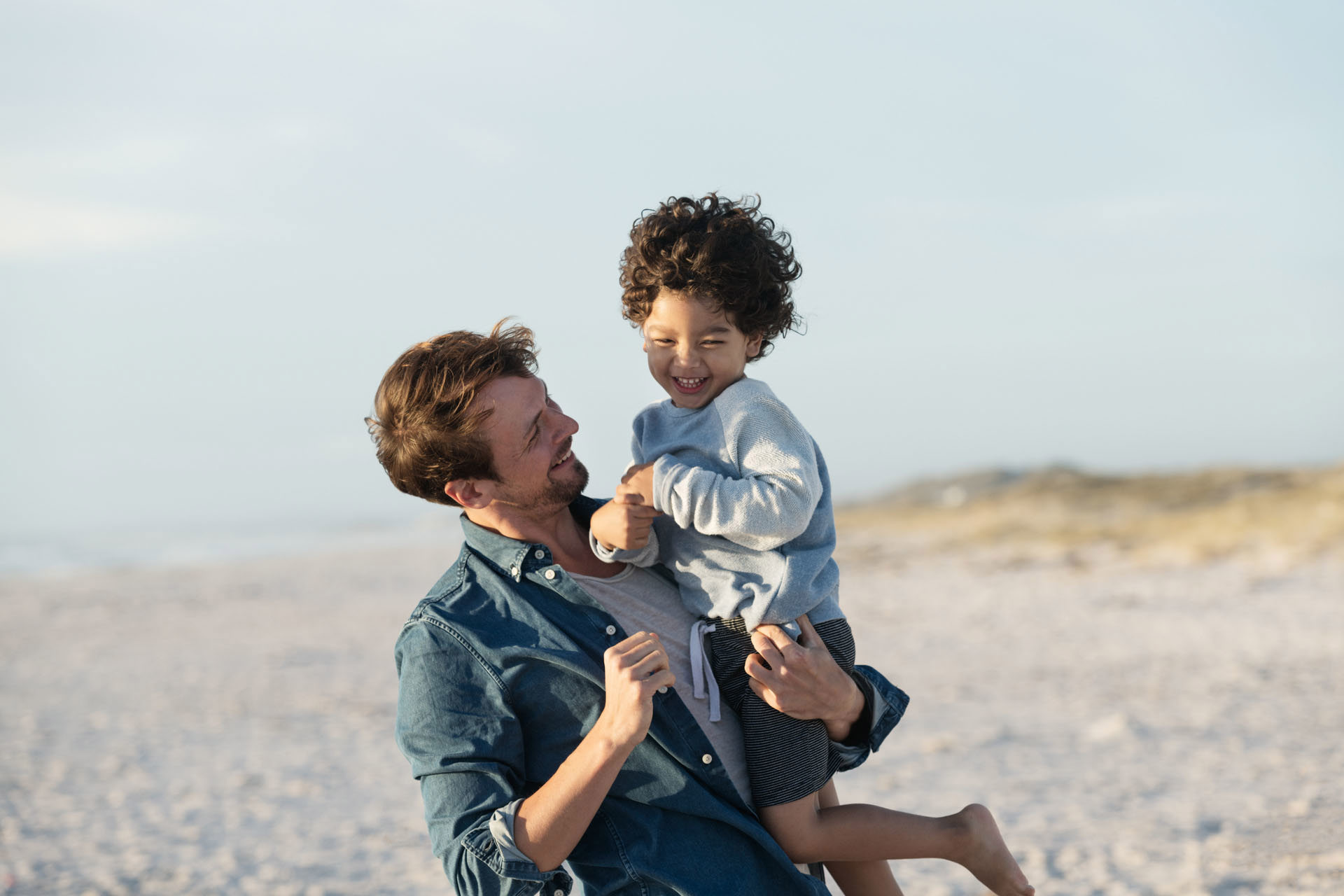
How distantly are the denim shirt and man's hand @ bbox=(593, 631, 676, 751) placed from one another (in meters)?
0.17

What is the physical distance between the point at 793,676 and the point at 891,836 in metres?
0.55

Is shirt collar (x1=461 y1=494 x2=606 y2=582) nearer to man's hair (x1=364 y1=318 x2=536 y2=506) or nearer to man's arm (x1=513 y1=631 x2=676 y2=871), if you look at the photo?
man's hair (x1=364 y1=318 x2=536 y2=506)

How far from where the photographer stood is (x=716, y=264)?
2.71 meters

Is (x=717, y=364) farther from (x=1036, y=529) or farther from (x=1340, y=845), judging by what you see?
(x=1036, y=529)

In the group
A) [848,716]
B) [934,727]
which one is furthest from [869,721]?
[934,727]

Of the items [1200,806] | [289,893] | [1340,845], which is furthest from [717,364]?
[1200,806]

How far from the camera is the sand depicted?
6.93 metres

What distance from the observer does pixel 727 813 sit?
8.42ft

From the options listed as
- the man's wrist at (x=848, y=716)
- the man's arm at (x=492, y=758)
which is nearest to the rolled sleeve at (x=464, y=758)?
the man's arm at (x=492, y=758)

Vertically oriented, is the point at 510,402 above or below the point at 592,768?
above

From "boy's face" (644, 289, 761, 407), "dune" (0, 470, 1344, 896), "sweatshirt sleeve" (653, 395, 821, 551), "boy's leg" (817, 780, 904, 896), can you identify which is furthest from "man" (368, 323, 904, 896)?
"dune" (0, 470, 1344, 896)

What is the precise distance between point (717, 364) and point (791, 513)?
0.42 metres

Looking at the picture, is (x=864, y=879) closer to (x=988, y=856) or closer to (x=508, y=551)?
(x=988, y=856)

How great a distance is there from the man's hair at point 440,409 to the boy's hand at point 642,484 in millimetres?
312
